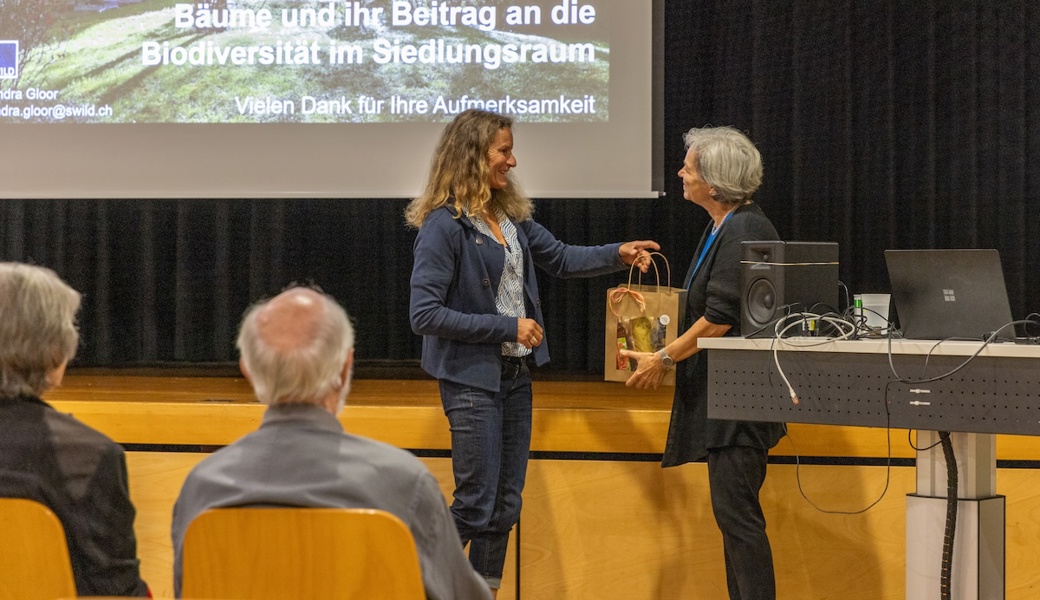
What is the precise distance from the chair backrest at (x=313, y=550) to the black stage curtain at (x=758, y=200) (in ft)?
10.00

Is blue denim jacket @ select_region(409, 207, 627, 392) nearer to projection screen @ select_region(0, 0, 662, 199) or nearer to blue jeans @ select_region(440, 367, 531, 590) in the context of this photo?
blue jeans @ select_region(440, 367, 531, 590)

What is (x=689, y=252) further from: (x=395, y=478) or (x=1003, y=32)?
(x=395, y=478)

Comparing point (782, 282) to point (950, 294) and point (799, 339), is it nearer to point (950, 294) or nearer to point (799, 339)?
point (799, 339)

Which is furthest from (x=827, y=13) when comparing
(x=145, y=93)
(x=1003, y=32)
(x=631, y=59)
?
(x=145, y=93)

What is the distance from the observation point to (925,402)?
254 centimetres

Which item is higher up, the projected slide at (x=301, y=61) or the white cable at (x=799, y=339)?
the projected slide at (x=301, y=61)

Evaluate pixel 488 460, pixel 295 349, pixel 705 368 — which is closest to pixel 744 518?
pixel 705 368

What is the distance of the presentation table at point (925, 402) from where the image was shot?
2.46m

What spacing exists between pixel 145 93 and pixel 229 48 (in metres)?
0.40

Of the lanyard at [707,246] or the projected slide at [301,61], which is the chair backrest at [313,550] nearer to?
the lanyard at [707,246]

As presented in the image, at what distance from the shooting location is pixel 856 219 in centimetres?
493

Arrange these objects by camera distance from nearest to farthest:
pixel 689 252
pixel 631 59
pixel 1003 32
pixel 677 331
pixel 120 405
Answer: pixel 677 331 < pixel 120 405 < pixel 631 59 < pixel 1003 32 < pixel 689 252

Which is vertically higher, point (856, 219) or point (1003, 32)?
point (1003, 32)

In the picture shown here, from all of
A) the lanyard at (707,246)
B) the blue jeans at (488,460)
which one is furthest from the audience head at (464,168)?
the lanyard at (707,246)
